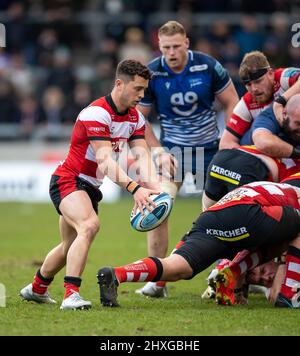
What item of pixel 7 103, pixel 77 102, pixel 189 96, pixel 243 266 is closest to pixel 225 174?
pixel 243 266

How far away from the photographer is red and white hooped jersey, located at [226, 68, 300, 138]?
30.0 ft

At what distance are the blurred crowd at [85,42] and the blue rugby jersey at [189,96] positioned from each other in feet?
29.1

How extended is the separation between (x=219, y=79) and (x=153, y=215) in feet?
9.60

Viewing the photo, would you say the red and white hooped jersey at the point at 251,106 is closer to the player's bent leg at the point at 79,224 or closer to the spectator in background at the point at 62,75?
the player's bent leg at the point at 79,224

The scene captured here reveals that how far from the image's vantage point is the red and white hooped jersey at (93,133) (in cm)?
762

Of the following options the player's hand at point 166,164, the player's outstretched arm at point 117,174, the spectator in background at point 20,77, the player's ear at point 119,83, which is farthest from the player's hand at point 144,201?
the spectator in background at point 20,77

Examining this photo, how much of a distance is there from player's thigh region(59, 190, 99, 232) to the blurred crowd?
456 inches

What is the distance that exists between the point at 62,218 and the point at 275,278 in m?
2.01

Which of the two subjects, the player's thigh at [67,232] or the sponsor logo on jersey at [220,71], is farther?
the sponsor logo on jersey at [220,71]

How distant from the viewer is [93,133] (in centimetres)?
758

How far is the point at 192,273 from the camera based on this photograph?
24.1ft

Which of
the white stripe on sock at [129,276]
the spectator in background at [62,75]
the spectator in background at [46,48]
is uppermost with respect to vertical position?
the spectator in background at [46,48]

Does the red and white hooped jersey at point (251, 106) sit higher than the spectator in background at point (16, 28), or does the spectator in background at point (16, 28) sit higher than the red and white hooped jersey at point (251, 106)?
the spectator in background at point (16, 28)
